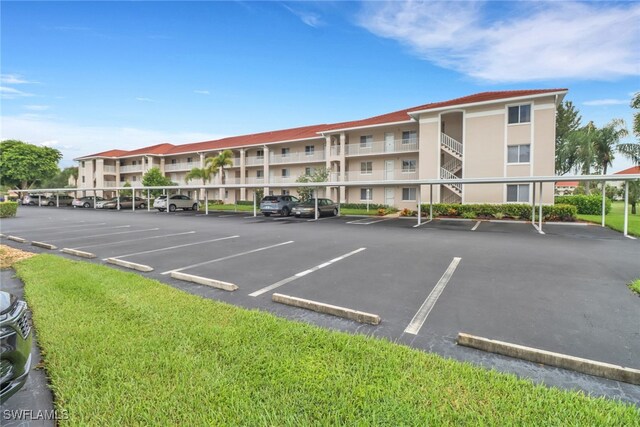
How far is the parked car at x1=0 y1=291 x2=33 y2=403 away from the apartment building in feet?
62.3

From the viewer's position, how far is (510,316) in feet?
14.3

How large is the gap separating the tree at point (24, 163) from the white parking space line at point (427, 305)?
66.8m

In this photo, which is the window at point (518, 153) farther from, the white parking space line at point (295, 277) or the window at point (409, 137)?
the white parking space line at point (295, 277)

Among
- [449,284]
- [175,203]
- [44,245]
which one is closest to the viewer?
[449,284]

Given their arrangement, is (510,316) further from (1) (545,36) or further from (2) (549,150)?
(2) (549,150)

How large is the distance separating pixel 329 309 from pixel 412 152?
83.7ft

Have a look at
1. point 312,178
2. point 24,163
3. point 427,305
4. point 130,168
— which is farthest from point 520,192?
point 24,163

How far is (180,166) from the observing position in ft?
149

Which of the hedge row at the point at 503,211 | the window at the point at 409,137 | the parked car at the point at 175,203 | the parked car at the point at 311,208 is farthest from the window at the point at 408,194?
the parked car at the point at 175,203

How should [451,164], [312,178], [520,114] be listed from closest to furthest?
1. [520,114]
2. [451,164]
3. [312,178]

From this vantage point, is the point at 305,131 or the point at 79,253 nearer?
the point at 79,253

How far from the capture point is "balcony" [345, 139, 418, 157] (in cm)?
2800

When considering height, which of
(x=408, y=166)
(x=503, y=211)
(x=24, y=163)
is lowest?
(x=503, y=211)

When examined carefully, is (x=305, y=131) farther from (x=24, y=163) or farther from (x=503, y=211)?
(x=24, y=163)
